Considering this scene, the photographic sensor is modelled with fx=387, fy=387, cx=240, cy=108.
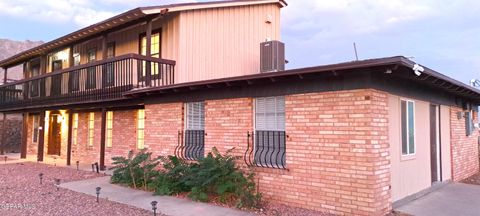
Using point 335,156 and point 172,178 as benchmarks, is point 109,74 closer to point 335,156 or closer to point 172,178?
point 172,178

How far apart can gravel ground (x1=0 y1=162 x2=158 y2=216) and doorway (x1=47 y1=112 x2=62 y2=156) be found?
639cm

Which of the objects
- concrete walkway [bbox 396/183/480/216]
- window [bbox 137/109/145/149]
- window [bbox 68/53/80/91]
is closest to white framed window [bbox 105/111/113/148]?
window [bbox 68/53/80/91]

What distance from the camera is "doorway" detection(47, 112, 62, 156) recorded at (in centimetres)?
1762

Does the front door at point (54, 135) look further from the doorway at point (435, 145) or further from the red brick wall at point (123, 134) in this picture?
the doorway at point (435, 145)

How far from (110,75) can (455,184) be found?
10.1m

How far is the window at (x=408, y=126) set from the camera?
770cm

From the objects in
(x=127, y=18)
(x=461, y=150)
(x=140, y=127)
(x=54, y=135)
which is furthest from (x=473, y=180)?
(x=54, y=135)

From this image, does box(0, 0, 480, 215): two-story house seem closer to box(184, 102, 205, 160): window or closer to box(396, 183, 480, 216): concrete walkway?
box(184, 102, 205, 160): window

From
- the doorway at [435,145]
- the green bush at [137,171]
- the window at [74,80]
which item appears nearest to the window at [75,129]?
the window at [74,80]

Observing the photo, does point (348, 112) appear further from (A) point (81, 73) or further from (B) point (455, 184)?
(A) point (81, 73)

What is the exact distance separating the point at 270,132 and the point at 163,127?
11.7 ft

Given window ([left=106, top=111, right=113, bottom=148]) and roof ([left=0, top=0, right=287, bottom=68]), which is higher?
roof ([left=0, top=0, right=287, bottom=68])

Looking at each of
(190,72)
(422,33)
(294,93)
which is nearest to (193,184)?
(294,93)

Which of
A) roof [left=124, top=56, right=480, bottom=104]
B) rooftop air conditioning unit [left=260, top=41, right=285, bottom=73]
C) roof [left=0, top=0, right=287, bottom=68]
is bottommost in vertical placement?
roof [left=124, top=56, right=480, bottom=104]
